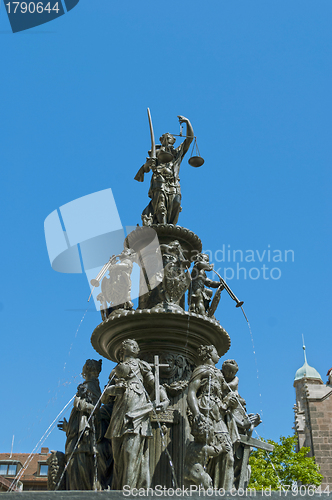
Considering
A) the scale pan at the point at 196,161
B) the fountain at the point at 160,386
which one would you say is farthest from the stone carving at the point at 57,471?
the scale pan at the point at 196,161

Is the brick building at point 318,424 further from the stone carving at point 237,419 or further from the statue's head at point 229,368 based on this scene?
the statue's head at point 229,368

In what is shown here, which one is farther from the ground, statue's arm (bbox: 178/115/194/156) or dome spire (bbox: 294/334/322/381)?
dome spire (bbox: 294/334/322/381)

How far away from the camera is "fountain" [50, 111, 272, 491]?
288 inches

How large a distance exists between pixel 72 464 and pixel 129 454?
1444 millimetres

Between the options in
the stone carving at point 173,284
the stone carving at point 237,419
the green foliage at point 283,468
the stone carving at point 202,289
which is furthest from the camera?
the green foliage at point 283,468

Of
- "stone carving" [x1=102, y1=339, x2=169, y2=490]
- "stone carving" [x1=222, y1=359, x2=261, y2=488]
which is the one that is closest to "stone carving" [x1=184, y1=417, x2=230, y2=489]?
"stone carving" [x1=102, y1=339, x2=169, y2=490]

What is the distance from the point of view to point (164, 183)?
1188 centimetres

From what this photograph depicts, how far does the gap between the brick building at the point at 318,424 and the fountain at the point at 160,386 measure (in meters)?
22.8

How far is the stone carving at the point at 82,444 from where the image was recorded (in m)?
8.07

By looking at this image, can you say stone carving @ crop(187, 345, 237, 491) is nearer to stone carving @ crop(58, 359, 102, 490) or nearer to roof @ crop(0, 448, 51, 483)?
stone carving @ crop(58, 359, 102, 490)

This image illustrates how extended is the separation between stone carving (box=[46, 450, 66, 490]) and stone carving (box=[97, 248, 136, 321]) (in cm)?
265

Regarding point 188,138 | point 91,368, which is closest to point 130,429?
point 91,368

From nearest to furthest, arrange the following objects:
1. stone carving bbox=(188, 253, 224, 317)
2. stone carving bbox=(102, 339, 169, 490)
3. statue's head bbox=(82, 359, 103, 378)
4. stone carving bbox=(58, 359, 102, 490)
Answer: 1. stone carving bbox=(102, 339, 169, 490)
2. stone carving bbox=(58, 359, 102, 490)
3. statue's head bbox=(82, 359, 103, 378)
4. stone carving bbox=(188, 253, 224, 317)

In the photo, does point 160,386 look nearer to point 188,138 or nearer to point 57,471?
point 57,471
